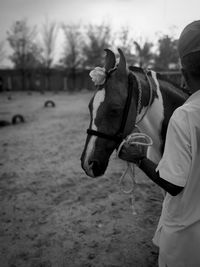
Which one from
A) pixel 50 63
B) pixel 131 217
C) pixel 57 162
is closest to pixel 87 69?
pixel 50 63

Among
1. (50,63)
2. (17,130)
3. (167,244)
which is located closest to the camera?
(167,244)

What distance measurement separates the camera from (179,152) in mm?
1179

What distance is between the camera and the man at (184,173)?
1172 millimetres

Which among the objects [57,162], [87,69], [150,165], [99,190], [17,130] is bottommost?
[87,69]

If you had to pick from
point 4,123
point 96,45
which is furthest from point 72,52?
point 4,123

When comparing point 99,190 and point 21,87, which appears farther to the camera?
point 21,87

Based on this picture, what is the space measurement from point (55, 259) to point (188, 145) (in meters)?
2.37

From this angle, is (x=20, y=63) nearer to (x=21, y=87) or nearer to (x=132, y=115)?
(x=21, y=87)

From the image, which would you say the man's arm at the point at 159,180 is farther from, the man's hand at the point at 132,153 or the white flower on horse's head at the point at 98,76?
the white flower on horse's head at the point at 98,76

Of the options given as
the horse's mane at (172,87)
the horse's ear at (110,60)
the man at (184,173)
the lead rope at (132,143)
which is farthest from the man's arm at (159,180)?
the horse's mane at (172,87)

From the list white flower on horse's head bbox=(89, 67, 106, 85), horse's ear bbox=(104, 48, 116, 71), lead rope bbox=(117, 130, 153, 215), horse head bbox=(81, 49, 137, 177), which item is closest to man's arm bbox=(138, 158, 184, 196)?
lead rope bbox=(117, 130, 153, 215)

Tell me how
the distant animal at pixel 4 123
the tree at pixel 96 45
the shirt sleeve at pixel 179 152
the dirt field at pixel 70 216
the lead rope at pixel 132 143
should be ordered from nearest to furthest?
the shirt sleeve at pixel 179 152
the lead rope at pixel 132 143
the dirt field at pixel 70 216
the distant animal at pixel 4 123
the tree at pixel 96 45

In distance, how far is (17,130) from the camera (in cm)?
941

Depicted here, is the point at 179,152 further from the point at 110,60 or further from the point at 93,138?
the point at 110,60
